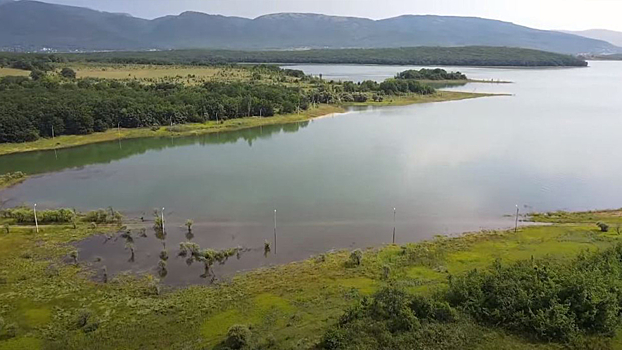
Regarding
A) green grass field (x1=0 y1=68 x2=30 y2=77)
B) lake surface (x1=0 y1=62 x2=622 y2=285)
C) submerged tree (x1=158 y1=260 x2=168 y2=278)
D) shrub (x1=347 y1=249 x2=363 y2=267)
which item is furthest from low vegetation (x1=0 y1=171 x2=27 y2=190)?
green grass field (x1=0 y1=68 x2=30 y2=77)

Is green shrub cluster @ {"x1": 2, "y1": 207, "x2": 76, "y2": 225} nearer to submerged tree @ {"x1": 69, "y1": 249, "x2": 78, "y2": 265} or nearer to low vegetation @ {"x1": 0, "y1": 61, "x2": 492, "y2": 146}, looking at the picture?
submerged tree @ {"x1": 69, "y1": 249, "x2": 78, "y2": 265}

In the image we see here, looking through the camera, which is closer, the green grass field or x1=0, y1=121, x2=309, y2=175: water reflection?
x1=0, y1=121, x2=309, y2=175: water reflection

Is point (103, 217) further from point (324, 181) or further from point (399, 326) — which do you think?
point (399, 326)

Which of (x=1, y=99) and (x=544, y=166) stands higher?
(x=1, y=99)

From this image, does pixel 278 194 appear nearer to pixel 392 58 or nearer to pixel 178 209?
pixel 178 209

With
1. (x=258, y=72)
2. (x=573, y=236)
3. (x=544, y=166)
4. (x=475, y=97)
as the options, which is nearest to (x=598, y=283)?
(x=573, y=236)

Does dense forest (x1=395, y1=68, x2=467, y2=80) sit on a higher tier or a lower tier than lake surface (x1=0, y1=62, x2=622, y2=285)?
higher

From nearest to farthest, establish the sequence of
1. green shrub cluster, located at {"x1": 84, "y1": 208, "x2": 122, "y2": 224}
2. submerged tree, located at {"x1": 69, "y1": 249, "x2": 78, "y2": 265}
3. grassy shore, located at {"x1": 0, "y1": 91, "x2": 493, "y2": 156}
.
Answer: submerged tree, located at {"x1": 69, "y1": 249, "x2": 78, "y2": 265} < green shrub cluster, located at {"x1": 84, "y1": 208, "x2": 122, "y2": 224} < grassy shore, located at {"x1": 0, "y1": 91, "x2": 493, "y2": 156}
